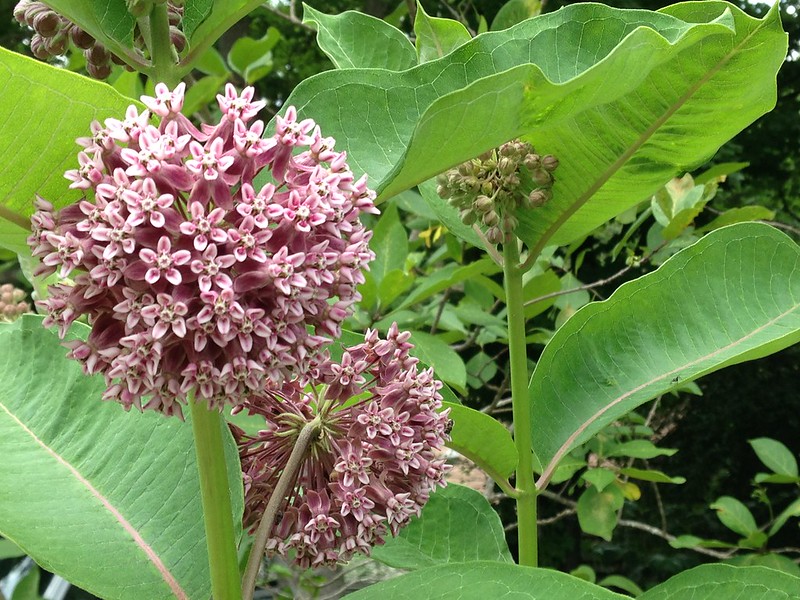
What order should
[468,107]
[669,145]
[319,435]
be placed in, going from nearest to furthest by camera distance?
1. [468,107]
2. [319,435]
3. [669,145]

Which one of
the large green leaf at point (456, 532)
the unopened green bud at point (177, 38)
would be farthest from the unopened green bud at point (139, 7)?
the large green leaf at point (456, 532)

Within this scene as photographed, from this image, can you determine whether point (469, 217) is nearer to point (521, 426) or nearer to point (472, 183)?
point (472, 183)

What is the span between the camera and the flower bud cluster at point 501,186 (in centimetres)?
118

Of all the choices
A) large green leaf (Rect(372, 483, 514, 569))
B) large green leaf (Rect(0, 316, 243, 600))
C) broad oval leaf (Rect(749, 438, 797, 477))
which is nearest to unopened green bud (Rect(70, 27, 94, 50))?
large green leaf (Rect(0, 316, 243, 600))

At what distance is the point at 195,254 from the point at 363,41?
640 millimetres

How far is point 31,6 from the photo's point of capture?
37.3 inches

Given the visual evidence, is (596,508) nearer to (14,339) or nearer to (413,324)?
(413,324)

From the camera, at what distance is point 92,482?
994 millimetres

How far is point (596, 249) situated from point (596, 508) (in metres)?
1.80

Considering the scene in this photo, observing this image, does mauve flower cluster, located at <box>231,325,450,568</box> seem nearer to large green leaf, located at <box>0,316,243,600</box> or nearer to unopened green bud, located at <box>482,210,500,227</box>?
large green leaf, located at <box>0,316,243,600</box>

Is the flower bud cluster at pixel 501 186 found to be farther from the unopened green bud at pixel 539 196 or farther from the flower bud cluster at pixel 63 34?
the flower bud cluster at pixel 63 34

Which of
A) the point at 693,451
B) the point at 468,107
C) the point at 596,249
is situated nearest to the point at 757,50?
the point at 468,107

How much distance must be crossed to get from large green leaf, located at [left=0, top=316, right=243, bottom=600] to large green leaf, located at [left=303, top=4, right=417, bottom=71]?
557 millimetres

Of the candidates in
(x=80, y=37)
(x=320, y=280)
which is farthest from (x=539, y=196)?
(x=80, y=37)
